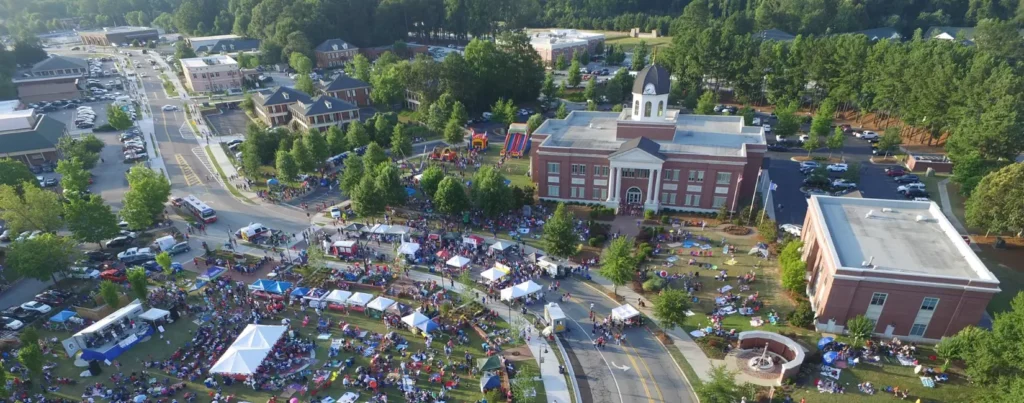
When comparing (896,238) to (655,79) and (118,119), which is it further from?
(118,119)

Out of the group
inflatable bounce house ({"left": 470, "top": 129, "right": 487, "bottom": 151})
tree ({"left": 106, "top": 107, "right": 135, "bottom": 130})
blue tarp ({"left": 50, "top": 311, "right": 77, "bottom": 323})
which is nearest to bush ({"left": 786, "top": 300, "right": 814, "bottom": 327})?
inflatable bounce house ({"left": 470, "top": 129, "right": 487, "bottom": 151})

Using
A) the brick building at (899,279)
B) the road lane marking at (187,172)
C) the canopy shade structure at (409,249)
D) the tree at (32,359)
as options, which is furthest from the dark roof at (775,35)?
the tree at (32,359)

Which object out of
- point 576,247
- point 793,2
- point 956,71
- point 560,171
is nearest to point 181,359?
point 576,247

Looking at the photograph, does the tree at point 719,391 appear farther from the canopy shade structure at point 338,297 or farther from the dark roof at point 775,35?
the dark roof at point 775,35

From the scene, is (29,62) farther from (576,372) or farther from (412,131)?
(576,372)

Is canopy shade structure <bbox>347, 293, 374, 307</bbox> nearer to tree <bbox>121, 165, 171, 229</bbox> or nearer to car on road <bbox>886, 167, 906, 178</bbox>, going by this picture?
tree <bbox>121, 165, 171, 229</bbox>

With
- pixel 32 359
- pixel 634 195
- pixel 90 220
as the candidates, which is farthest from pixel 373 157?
pixel 32 359

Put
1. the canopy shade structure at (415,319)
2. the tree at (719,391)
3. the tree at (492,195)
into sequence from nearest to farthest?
the tree at (719,391)
the canopy shade structure at (415,319)
the tree at (492,195)

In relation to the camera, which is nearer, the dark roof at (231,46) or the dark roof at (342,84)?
the dark roof at (342,84)
